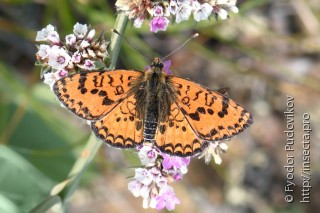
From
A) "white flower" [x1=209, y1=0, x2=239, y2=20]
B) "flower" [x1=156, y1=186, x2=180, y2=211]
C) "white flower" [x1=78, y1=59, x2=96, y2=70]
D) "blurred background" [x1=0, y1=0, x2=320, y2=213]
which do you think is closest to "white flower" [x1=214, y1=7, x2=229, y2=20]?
"white flower" [x1=209, y1=0, x2=239, y2=20]

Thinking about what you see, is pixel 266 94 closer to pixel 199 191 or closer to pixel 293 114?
pixel 293 114

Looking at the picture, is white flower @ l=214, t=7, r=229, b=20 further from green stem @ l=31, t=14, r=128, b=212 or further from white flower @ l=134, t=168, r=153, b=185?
white flower @ l=134, t=168, r=153, b=185

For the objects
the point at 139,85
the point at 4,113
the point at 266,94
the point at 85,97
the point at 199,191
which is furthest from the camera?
the point at 266,94

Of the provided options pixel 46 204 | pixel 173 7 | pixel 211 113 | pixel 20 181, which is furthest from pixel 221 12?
pixel 20 181

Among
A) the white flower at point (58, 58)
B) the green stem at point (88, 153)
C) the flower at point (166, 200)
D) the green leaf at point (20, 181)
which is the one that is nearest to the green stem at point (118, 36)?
the green stem at point (88, 153)

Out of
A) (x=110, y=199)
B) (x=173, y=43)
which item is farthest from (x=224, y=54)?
(x=110, y=199)

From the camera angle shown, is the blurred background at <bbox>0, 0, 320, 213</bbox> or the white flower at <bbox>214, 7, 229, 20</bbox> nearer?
the white flower at <bbox>214, 7, 229, 20</bbox>
